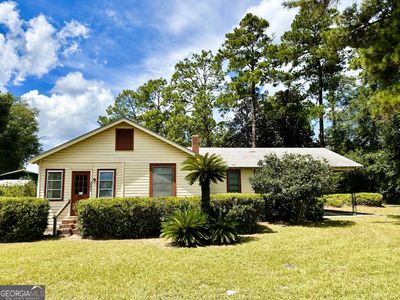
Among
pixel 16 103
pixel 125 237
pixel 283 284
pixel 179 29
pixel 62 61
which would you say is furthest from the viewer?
pixel 16 103

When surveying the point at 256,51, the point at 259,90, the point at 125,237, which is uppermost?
the point at 256,51

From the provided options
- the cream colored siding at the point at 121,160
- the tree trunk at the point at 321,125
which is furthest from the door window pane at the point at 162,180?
the tree trunk at the point at 321,125

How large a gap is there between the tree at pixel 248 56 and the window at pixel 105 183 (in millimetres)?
19452

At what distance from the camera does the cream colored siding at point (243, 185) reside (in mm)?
18062

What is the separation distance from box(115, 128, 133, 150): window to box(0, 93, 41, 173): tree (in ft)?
68.6

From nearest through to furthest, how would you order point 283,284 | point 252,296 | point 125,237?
point 252,296
point 283,284
point 125,237

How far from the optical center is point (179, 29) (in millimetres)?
15406

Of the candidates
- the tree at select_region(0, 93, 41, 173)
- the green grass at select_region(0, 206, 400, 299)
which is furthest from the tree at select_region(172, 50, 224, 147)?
the green grass at select_region(0, 206, 400, 299)

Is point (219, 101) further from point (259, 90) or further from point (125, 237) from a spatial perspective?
point (125, 237)

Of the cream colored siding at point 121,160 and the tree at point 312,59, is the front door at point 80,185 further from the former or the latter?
the tree at point 312,59

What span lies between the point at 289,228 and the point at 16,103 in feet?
158

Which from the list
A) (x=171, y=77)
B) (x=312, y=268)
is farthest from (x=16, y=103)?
(x=312, y=268)

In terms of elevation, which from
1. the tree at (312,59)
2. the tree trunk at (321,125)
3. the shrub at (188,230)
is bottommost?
the shrub at (188,230)

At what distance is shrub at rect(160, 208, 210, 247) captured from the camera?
10.0 m
